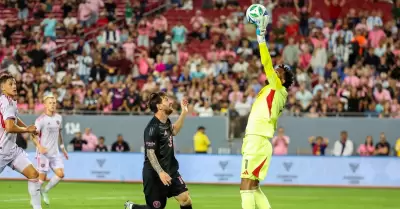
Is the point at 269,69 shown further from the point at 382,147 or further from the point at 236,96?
the point at 236,96

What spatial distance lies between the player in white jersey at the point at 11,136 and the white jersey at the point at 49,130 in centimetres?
418

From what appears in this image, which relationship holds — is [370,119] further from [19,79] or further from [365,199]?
[19,79]

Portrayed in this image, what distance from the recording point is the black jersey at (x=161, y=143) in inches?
550

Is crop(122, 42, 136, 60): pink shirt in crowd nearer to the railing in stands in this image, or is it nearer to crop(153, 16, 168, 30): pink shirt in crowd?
crop(153, 16, 168, 30): pink shirt in crowd

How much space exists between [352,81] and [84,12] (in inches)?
471

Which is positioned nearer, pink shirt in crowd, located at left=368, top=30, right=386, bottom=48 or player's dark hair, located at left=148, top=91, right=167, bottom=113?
player's dark hair, located at left=148, top=91, right=167, bottom=113

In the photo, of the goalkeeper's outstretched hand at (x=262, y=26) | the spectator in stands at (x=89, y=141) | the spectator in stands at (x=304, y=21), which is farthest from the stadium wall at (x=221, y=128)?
the goalkeeper's outstretched hand at (x=262, y=26)

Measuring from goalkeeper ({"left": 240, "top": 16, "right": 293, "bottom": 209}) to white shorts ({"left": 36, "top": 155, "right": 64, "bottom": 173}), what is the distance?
8103mm

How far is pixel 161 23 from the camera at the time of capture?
35906 mm

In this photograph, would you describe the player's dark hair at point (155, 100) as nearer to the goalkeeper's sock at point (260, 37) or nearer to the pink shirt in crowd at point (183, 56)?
the goalkeeper's sock at point (260, 37)

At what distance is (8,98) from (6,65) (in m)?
19.7

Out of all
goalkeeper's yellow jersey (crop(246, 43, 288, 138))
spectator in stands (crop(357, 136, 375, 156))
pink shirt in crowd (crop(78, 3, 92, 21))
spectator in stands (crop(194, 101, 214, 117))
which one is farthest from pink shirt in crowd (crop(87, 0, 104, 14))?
goalkeeper's yellow jersey (crop(246, 43, 288, 138))

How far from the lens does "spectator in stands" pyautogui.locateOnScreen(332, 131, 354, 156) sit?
1152 inches

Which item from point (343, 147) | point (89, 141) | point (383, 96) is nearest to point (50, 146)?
point (89, 141)
